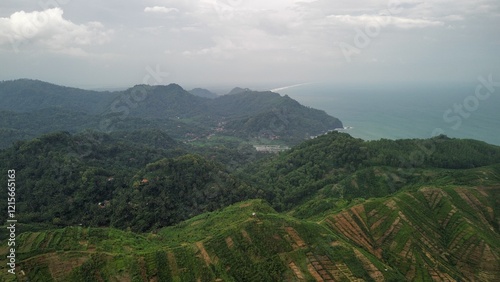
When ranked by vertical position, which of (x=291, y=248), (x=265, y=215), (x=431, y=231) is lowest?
(x=431, y=231)

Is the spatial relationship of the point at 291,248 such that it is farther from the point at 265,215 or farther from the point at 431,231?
the point at 431,231

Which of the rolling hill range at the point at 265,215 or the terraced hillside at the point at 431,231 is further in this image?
the terraced hillside at the point at 431,231

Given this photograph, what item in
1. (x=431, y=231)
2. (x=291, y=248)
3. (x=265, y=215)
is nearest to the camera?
(x=291, y=248)

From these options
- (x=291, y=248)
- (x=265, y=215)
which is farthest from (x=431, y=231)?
(x=265, y=215)

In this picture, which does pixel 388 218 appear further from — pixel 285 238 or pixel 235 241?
pixel 235 241

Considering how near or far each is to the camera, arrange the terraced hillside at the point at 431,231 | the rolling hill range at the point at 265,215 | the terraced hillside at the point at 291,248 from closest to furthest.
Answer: the terraced hillside at the point at 291,248
the rolling hill range at the point at 265,215
the terraced hillside at the point at 431,231

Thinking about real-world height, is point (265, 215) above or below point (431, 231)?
above

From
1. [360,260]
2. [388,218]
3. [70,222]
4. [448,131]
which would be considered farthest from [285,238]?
[448,131]

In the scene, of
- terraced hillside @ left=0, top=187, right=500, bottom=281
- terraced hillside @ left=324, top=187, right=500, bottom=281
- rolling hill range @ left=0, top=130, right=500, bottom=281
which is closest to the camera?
terraced hillside @ left=0, top=187, right=500, bottom=281

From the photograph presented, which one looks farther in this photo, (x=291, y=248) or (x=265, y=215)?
(x=265, y=215)
